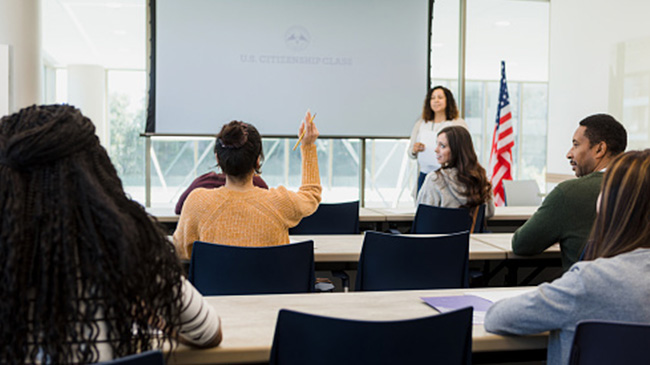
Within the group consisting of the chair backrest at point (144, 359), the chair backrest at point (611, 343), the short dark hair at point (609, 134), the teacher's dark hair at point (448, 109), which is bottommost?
the chair backrest at point (611, 343)

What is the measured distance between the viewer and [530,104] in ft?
24.2

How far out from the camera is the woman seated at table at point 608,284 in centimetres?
132

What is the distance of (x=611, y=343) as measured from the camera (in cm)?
126

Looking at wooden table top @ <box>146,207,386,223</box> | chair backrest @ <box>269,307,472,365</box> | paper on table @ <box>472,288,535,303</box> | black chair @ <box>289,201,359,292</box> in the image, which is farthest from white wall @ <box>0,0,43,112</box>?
chair backrest @ <box>269,307,472,365</box>

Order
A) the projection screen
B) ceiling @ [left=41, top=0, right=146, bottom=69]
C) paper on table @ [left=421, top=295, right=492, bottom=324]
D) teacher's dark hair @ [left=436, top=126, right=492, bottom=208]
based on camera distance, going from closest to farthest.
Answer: paper on table @ [left=421, top=295, right=492, bottom=324] → teacher's dark hair @ [left=436, top=126, right=492, bottom=208] → the projection screen → ceiling @ [left=41, top=0, right=146, bottom=69]

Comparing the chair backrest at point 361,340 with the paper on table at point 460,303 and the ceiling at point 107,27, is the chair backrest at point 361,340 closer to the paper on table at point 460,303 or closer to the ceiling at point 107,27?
the paper on table at point 460,303

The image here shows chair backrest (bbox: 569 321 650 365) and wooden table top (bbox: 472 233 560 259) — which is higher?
chair backrest (bbox: 569 321 650 365)

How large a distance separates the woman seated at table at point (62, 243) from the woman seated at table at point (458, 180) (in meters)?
2.96

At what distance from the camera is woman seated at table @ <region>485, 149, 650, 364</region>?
1.32m

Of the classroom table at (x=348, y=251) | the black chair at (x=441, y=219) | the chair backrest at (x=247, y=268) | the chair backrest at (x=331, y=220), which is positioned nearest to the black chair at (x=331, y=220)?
the chair backrest at (x=331, y=220)

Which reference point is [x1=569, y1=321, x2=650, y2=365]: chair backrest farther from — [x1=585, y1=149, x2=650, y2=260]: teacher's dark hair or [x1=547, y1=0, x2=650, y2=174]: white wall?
[x1=547, y1=0, x2=650, y2=174]: white wall

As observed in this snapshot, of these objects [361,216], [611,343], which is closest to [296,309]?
[611,343]

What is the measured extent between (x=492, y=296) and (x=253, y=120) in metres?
4.70

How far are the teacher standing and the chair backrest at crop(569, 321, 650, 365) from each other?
4313 mm
